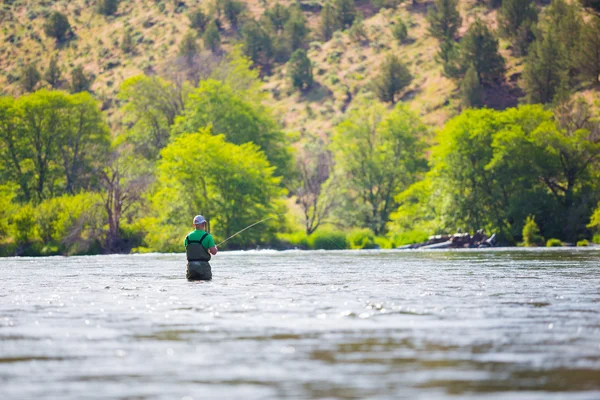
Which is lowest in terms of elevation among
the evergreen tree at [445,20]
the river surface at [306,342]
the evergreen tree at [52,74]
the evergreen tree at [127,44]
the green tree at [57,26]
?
the river surface at [306,342]

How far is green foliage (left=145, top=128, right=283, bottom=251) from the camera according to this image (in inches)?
2413

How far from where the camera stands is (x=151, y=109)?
3223 inches

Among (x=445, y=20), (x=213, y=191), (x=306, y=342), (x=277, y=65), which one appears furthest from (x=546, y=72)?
(x=306, y=342)

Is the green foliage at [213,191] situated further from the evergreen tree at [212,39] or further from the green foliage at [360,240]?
the evergreen tree at [212,39]

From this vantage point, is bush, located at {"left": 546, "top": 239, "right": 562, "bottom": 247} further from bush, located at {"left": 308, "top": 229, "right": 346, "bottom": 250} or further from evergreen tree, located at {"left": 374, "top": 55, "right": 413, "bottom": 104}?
evergreen tree, located at {"left": 374, "top": 55, "right": 413, "bottom": 104}

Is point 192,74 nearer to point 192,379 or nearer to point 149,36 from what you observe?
point 149,36

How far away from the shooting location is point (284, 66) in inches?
4958

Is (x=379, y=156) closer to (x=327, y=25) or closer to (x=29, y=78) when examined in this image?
(x=327, y=25)

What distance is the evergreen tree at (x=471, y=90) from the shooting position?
294ft

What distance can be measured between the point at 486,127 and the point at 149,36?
8295cm

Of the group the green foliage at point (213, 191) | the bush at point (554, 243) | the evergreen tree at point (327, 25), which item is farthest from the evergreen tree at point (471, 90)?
the evergreen tree at point (327, 25)

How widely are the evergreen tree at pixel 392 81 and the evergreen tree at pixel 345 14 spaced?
29226 millimetres

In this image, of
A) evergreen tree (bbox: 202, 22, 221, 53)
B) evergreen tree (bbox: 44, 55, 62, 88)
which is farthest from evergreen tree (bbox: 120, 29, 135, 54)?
evergreen tree (bbox: 202, 22, 221, 53)

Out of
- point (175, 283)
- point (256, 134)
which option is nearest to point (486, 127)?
point (256, 134)
